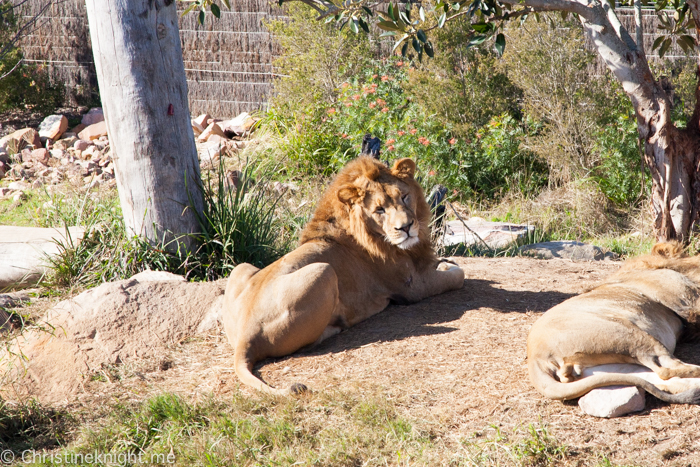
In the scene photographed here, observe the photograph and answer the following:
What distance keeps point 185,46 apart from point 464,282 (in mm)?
10235

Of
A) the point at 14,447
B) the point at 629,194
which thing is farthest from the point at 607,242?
the point at 14,447

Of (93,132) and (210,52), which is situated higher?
(210,52)

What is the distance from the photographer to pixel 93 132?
13328mm

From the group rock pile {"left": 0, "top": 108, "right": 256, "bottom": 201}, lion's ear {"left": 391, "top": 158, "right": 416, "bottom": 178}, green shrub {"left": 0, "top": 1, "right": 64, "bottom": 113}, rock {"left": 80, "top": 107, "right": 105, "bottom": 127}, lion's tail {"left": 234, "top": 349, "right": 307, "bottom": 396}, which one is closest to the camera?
lion's tail {"left": 234, "top": 349, "right": 307, "bottom": 396}

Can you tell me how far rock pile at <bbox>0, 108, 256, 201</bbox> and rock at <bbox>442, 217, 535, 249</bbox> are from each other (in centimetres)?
492

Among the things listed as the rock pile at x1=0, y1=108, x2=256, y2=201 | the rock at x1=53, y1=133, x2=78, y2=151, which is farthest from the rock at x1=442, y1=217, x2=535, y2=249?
the rock at x1=53, y1=133, x2=78, y2=151

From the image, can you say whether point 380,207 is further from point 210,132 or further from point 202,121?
point 202,121

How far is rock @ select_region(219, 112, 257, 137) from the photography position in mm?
12684

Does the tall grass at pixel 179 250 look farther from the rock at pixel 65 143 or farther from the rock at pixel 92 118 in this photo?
the rock at pixel 92 118

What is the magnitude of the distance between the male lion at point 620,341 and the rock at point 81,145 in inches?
451

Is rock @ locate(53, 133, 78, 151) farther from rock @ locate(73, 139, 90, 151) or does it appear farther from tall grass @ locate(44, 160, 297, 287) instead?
tall grass @ locate(44, 160, 297, 287)

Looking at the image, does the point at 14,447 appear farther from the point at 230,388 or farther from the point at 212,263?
the point at 212,263

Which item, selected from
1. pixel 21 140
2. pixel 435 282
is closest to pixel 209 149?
pixel 21 140

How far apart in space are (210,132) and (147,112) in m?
7.50
